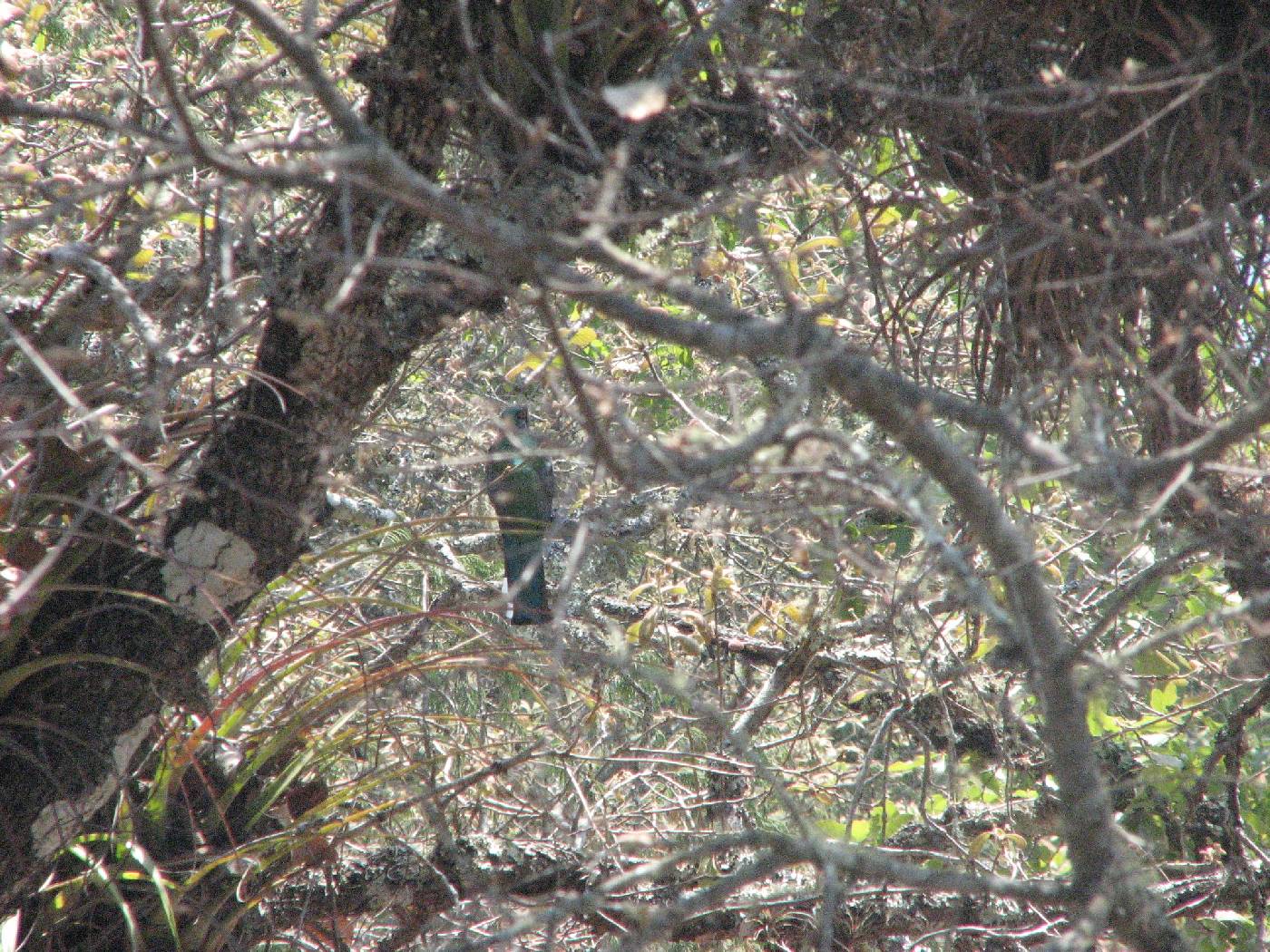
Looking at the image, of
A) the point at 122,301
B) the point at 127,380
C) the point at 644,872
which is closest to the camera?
the point at 644,872

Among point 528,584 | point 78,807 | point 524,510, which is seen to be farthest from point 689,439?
point 524,510

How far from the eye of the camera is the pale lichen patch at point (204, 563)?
1.71 meters

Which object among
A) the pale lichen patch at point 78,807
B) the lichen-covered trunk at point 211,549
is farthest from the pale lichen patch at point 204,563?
the pale lichen patch at point 78,807

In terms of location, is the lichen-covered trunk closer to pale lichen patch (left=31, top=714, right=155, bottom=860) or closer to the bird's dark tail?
pale lichen patch (left=31, top=714, right=155, bottom=860)

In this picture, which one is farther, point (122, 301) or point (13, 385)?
point (13, 385)

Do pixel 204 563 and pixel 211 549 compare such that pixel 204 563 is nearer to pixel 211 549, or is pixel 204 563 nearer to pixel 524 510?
pixel 211 549

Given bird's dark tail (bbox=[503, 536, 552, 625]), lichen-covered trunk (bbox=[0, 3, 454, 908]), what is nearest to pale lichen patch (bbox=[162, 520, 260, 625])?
lichen-covered trunk (bbox=[0, 3, 454, 908])

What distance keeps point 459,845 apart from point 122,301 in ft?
4.19

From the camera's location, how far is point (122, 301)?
4.50 feet

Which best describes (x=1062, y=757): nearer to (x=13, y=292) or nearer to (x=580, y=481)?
(x=580, y=481)

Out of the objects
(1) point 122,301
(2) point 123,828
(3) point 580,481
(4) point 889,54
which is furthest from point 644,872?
(3) point 580,481

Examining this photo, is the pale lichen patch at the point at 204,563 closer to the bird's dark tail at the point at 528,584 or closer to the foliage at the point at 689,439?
the foliage at the point at 689,439

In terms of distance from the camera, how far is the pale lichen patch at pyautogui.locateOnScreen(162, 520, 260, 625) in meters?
1.71

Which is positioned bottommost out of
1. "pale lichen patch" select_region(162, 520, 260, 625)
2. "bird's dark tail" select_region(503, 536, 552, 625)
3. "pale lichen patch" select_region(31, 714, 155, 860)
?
"pale lichen patch" select_region(31, 714, 155, 860)
